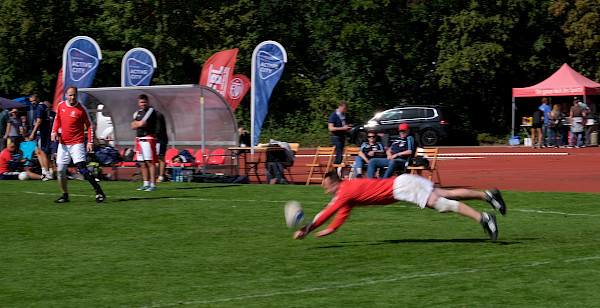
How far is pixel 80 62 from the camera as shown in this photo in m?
24.6

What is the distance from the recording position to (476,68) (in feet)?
130

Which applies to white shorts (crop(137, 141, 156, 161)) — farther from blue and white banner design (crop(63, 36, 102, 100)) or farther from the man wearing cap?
blue and white banner design (crop(63, 36, 102, 100))

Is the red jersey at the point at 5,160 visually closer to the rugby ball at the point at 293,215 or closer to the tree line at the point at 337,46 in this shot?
the rugby ball at the point at 293,215

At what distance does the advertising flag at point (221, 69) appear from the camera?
87.0ft

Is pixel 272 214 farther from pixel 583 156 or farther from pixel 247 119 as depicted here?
pixel 247 119

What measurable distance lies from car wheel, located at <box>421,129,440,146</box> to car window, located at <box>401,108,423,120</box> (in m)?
0.75

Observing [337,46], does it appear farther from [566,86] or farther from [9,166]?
[9,166]

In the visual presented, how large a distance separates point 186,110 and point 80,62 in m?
4.69

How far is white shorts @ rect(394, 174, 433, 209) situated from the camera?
29.7ft

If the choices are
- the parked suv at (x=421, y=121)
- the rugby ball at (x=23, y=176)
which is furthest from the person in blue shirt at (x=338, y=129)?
the parked suv at (x=421, y=121)

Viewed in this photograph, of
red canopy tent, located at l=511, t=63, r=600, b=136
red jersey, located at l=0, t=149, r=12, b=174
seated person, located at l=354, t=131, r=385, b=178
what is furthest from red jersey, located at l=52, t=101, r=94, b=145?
red canopy tent, located at l=511, t=63, r=600, b=136

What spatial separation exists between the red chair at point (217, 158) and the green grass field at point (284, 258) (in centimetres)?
702

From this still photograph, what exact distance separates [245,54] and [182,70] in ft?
11.9

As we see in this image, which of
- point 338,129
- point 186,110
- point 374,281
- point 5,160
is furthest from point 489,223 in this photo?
point 5,160
